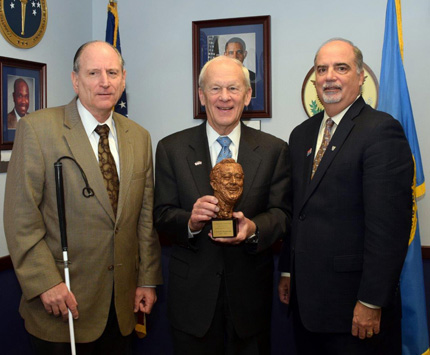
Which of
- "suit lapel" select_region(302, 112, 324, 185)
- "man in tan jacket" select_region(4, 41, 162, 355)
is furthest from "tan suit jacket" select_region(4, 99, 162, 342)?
"suit lapel" select_region(302, 112, 324, 185)

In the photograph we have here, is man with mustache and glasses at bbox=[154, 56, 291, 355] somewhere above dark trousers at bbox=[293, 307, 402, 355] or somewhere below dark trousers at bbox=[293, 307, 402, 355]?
above

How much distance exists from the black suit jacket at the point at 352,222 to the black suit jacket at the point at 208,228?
0.14m

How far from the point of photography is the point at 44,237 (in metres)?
1.96

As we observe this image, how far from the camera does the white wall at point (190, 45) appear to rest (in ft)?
9.95

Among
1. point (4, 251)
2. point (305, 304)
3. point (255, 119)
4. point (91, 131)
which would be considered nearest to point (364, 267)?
point (305, 304)

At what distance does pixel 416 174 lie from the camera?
2684 mm

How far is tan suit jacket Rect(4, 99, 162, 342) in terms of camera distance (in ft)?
6.15

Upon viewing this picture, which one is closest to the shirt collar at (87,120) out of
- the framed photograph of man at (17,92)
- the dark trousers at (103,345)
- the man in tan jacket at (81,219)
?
the man in tan jacket at (81,219)

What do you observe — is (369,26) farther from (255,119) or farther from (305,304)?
(305,304)

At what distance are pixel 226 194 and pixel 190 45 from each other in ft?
6.58

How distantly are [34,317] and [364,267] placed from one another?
1428 mm

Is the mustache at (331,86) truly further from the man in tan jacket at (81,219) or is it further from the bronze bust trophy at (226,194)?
the man in tan jacket at (81,219)

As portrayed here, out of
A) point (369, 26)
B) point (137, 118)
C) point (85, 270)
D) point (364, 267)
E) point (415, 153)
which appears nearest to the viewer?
point (364, 267)

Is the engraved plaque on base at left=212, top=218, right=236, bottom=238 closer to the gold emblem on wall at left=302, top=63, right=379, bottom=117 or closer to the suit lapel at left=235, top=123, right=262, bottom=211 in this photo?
the suit lapel at left=235, top=123, right=262, bottom=211
